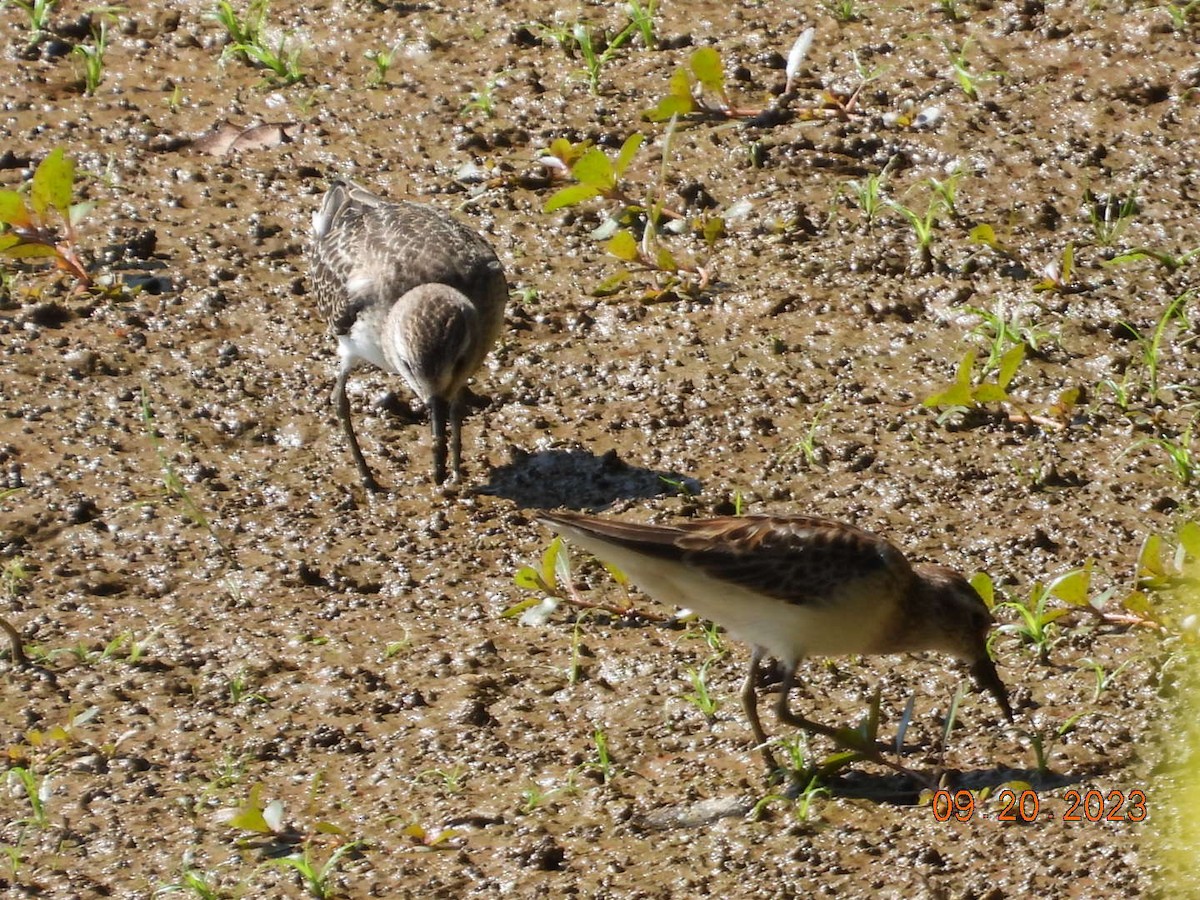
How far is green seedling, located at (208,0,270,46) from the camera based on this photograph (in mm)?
10367

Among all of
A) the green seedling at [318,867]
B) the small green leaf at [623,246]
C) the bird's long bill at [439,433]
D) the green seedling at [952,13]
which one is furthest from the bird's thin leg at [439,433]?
the green seedling at [952,13]

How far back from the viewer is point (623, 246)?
27.9 feet

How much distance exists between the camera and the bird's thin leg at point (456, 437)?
7742 millimetres

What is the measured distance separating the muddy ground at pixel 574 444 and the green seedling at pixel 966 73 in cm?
3

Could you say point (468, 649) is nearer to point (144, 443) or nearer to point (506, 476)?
point (506, 476)

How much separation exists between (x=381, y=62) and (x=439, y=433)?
3243 mm

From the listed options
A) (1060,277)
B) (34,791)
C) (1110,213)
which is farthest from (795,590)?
(1110,213)

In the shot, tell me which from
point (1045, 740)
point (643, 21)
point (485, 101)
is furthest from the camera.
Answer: point (643, 21)

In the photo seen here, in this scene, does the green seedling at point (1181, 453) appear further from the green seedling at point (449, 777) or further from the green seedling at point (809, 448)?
the green seedling at point (449, 777)

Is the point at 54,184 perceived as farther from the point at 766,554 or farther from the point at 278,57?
the point at 766,554

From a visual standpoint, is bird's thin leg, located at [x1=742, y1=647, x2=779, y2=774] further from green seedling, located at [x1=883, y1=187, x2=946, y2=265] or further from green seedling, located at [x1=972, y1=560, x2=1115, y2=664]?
green seedling, located at [x1=883, y1=187, x2=946, y2=265]

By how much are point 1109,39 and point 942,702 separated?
4716 mm

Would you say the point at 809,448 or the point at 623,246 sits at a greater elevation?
the point at 623,246

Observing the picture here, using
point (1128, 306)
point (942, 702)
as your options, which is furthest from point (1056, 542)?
point (1128, 306)
